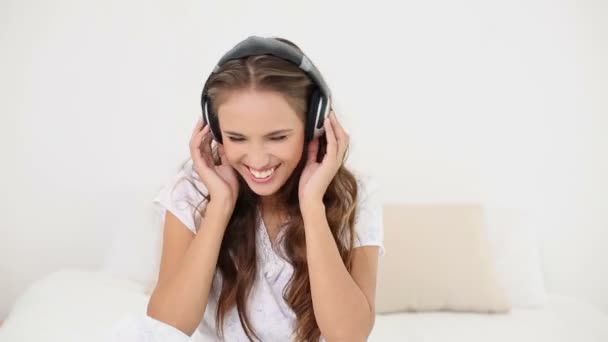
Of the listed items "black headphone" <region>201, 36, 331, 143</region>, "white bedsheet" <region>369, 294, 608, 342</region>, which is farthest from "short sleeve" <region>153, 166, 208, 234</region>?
"white bedsheet" <region>369, 294, 608, 342</region>

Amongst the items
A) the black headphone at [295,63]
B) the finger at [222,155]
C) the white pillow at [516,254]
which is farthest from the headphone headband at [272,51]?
the white pillow at [516,254]

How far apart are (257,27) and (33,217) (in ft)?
3.24

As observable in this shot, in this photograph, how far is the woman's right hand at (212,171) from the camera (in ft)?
4.03

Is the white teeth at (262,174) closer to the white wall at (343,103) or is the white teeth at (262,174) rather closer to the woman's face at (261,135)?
the woman's face at (261,135)

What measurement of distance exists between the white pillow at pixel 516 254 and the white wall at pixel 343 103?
0.61 ft

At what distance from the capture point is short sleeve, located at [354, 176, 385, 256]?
1332 millimetres

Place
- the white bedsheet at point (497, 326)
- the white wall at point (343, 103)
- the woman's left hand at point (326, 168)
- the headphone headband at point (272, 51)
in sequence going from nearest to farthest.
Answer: the headphone headband at point (272, 51), the woman's left hand at point (326, 168), the white bedsheet at point (497, 326), the white wall at point (343, 103)

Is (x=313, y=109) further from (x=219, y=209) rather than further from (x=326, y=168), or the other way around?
(x=219, y=209)

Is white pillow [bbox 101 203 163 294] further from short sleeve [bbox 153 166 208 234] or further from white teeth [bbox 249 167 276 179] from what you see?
white teeth [bbox 249 167 276 179]

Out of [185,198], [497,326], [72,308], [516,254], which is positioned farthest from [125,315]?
[516,254]

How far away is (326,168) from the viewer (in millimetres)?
1231

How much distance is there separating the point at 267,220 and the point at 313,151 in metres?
0.19

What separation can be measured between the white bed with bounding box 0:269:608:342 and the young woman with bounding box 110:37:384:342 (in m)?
0.35

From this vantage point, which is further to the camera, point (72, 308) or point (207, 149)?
point (72, 308)
